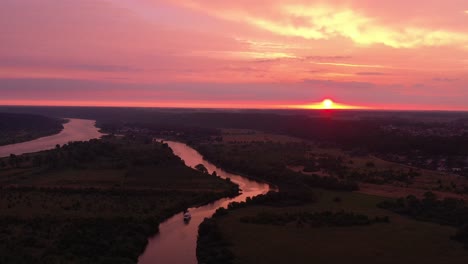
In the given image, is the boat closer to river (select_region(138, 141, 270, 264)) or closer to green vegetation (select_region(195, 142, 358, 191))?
river (select_region(138, 141, 270, 264))

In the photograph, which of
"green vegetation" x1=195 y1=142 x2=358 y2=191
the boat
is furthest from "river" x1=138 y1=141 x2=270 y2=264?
"green vegetation" x1=195 y1=142 x2=358 y2=191

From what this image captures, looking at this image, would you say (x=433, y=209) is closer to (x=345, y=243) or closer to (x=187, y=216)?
(x=345, y=243)

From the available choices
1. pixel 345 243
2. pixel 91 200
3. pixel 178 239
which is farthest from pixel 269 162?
pixel 345 243

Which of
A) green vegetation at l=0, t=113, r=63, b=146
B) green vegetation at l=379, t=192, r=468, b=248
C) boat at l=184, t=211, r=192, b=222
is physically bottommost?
boat at l=184, t=211, r=192, b=222

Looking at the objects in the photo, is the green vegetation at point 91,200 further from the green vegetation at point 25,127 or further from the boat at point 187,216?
the green vegetation at point 25,127

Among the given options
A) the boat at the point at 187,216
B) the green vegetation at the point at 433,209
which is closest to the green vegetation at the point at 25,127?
the boat at the point at 187,216

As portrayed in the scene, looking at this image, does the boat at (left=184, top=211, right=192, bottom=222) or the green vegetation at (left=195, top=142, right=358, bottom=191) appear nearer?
the boat at (left=184, top=211, right=192, bottom=222)

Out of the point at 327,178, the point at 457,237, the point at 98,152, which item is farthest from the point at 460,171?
the point at 98,152
